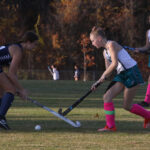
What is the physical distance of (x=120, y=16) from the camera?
4447 centimetres

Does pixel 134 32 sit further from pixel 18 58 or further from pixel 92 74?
pixel 18 58

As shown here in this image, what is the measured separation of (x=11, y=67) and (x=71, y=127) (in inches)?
49.7

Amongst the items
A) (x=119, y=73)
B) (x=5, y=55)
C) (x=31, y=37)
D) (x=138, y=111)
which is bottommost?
(x=138, y=111)

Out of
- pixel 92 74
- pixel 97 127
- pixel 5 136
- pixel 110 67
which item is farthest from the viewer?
pixel 92 74

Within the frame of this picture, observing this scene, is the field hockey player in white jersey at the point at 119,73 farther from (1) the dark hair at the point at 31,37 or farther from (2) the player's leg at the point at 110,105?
(1) the dark hair at the point at 31,37

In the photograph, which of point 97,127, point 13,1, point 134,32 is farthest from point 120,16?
point 97,127

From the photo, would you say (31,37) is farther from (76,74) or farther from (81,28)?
(81,28)

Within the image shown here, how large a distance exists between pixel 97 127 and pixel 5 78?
151cm

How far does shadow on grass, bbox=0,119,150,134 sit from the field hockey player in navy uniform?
348 millimetres

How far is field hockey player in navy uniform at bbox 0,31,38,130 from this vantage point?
7.41 m

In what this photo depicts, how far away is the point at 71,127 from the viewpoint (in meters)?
7.79

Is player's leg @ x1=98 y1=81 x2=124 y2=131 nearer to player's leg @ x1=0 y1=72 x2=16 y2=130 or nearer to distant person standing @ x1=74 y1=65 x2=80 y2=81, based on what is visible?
player's leg @ x1=0 y1=72 x2=16 y2=130

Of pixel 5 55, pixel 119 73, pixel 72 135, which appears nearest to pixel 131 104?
pixel 119 73

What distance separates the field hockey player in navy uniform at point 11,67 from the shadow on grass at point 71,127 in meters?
0.35
